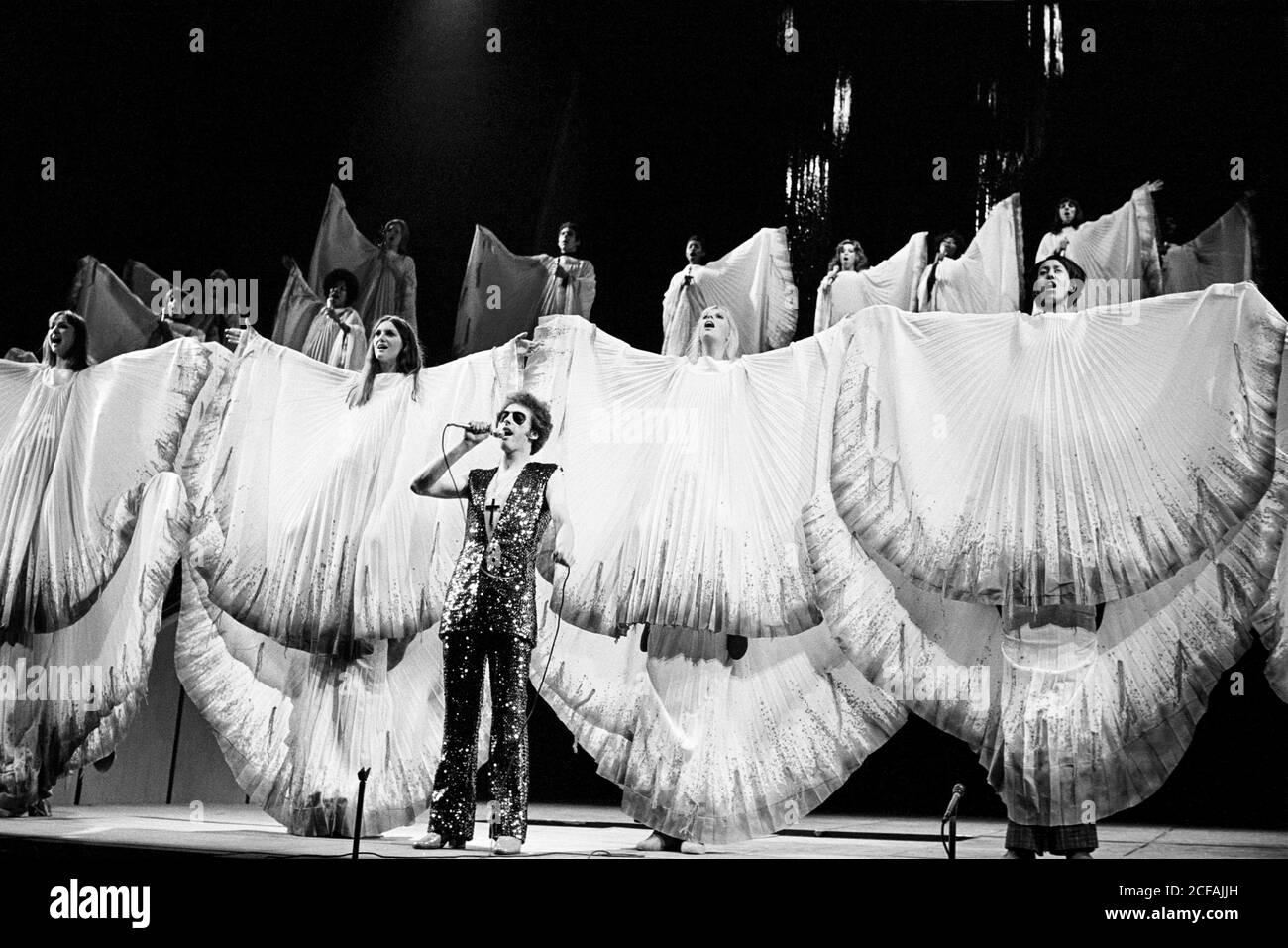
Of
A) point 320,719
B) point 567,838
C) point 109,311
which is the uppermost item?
point 109,311

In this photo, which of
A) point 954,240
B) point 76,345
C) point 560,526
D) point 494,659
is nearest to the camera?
point 494,659

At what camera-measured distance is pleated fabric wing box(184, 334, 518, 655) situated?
3818 mm

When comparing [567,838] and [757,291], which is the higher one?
[757,291]

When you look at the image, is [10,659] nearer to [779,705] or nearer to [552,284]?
[552,284]

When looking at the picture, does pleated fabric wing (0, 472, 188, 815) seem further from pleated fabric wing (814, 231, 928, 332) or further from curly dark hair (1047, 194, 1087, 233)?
curly dark hair (1047, 194, 1087, 233)

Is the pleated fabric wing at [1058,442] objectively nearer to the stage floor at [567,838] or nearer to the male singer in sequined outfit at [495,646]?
the stage floor at [567,838]

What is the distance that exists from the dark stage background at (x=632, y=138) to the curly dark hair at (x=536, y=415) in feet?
1.22

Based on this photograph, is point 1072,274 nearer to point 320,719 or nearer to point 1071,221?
point 1071,221

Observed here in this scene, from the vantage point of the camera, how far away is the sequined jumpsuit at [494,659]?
3.41 meters

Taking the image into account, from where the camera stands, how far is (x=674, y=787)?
3.58 meters

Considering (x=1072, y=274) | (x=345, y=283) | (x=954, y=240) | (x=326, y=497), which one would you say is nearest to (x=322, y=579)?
(x=326, y=497)

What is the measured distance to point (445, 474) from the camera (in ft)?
12.3

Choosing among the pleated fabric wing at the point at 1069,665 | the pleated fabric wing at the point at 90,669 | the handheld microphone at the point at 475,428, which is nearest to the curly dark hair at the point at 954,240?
the pleated fabric wing at the point at 1069,665

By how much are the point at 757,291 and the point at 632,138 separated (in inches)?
25.0
